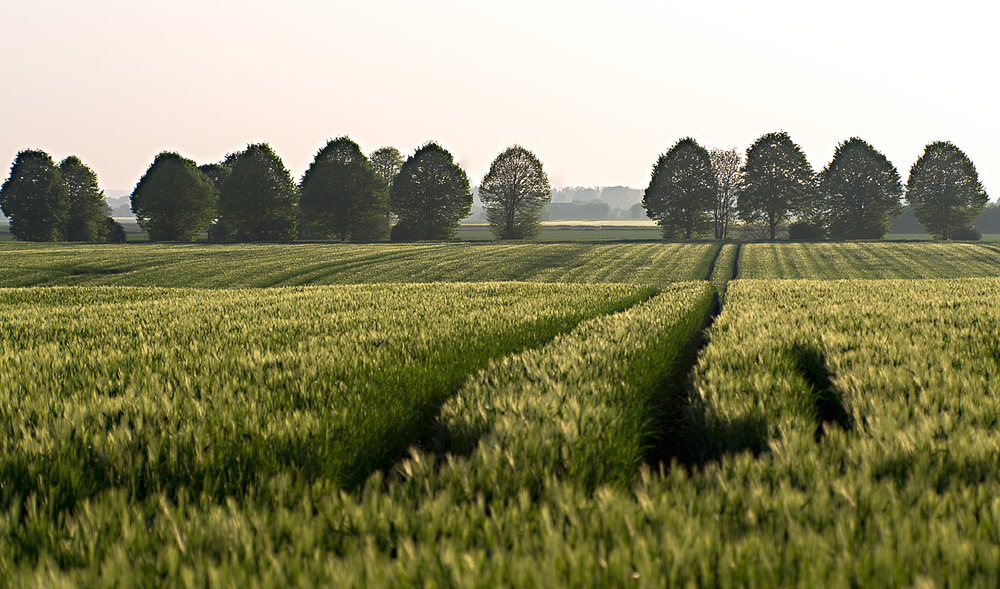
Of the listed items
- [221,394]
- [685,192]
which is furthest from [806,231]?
[221,394]

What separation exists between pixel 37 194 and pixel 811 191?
99.5 meters

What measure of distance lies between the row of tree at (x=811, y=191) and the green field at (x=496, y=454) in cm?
6821

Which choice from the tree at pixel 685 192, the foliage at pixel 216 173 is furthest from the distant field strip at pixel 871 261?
the foliage at pixel 216 173

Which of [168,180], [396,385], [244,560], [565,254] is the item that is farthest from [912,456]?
[168,180]

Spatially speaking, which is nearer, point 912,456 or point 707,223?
point 912,456

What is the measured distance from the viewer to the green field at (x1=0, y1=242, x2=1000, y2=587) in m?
1.98

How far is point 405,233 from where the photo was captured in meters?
73.3

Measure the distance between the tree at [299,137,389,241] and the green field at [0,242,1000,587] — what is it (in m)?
64.7

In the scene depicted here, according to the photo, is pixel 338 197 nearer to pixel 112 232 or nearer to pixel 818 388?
pixel 112 232

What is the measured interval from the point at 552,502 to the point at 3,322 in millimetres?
11036

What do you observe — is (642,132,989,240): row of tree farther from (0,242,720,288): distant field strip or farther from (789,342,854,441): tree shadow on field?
(789,342,854,441): tree shadow on field

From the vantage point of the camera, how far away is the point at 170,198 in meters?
68.8

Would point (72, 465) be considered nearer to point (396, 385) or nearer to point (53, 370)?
point (396, 385)

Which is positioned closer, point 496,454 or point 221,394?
point 496,454
